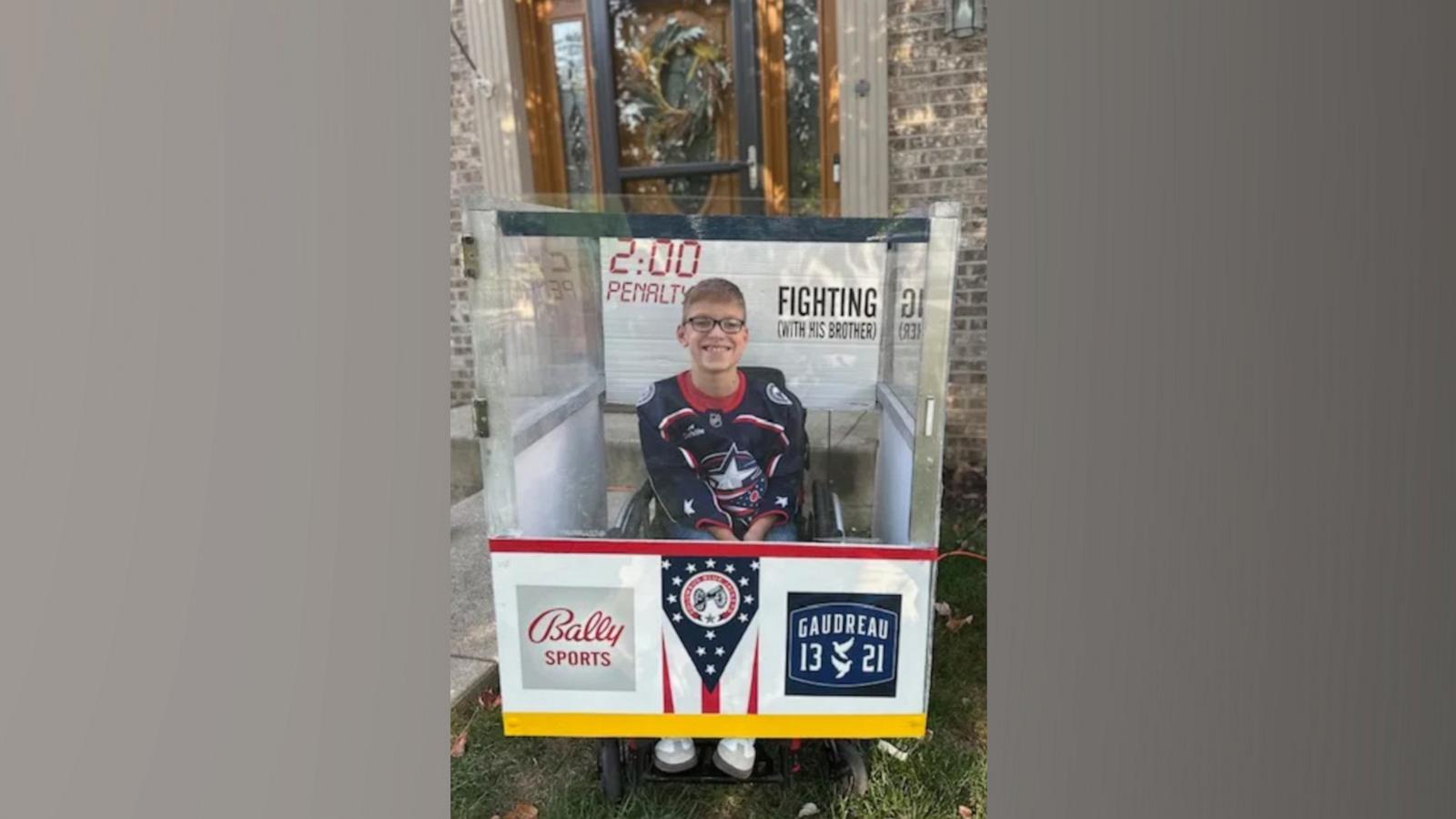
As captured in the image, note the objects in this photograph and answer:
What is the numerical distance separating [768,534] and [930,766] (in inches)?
33.3

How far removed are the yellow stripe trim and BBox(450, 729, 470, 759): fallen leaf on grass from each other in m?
0.59

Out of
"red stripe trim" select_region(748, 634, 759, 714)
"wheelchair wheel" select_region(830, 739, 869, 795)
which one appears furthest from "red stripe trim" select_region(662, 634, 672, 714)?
"wheelchair wheel" select_region(830, 739, 869, 795)

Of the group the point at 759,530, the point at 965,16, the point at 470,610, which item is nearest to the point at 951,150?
the point at 965,16

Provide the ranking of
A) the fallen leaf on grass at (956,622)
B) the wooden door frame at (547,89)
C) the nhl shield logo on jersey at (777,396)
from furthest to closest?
the wooden door frame at (547,89) < the fallen leaf on grass at (956,622) < the nhl shield logo on jersey at (777,396)

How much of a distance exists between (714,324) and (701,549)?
0.63 metres

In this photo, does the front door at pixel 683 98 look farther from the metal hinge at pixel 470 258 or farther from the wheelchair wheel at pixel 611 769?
the wheelchair wheel at pixel 611 769

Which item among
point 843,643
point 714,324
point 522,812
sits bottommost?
point 522,812

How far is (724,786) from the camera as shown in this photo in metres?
2.18

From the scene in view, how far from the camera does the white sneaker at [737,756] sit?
2.02 m

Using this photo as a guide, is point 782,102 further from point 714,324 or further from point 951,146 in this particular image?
point 714,324

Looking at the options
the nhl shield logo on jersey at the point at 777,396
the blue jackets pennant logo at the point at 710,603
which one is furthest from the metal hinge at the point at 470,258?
the nhl shield logo on jersey at the point at 777,396

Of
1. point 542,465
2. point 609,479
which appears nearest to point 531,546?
point 542,465

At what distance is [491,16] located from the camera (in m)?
4.47

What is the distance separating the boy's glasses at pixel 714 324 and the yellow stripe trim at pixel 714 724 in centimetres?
102
